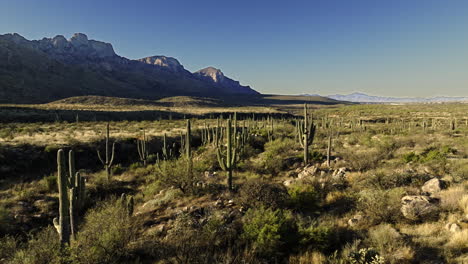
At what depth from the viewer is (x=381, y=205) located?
22.6 ft

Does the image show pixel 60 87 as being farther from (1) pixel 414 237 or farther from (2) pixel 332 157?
(1) pixel 414 237

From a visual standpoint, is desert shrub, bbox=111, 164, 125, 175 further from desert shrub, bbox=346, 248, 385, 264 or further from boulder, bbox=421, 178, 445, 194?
boulder, bbox=421, 178, 445, 194

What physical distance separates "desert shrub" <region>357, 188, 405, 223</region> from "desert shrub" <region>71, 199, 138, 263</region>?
647 cm

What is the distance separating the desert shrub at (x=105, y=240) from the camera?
510cm

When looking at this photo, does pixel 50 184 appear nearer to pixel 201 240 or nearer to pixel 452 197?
pixel 201 240

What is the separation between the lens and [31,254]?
5.10 meters

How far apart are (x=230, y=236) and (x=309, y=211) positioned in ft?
10.2

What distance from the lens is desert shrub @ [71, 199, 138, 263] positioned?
16.7 ft

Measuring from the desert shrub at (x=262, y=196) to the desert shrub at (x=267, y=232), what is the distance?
111 centimetres

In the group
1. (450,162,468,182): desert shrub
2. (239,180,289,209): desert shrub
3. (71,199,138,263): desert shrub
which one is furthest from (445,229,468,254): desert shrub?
(71,199,138,263): desert shrub

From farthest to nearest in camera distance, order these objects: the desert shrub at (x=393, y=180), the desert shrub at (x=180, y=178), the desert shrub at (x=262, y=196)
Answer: the desert shrub at (x=180, y=178), the desert shrub at (x=393, y=180), the desert shrub at (x=262, y=196)

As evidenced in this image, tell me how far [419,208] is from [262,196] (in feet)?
14.4

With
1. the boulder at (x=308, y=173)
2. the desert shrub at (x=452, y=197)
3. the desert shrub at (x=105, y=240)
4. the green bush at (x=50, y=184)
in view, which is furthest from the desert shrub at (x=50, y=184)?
the desert shrub at (x=452, y=197)

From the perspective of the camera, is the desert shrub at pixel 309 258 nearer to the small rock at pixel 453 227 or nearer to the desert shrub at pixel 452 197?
the small rock at pixel 453 227
